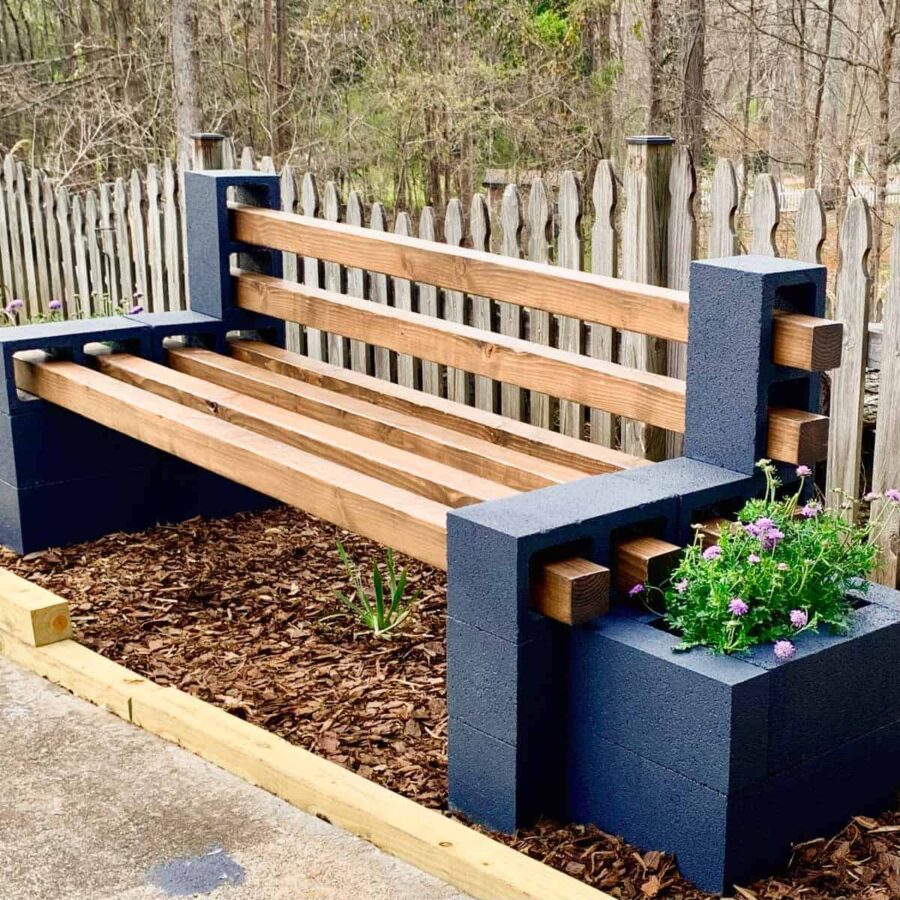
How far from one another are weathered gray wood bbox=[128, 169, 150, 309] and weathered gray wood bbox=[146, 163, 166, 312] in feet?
0.13

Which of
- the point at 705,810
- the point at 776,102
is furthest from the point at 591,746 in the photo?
the point at 776,102

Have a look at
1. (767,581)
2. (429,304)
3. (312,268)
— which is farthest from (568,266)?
(767,581)

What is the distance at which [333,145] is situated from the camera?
46.1 ft

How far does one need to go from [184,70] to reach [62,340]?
811 centimetres

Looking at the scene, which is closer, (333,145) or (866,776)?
(866,776)

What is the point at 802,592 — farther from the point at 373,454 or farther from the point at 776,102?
the point at 776,102

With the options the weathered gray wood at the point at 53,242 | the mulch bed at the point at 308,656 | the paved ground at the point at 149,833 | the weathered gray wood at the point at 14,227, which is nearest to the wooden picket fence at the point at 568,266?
the weathered gray wood at the point at 53,242

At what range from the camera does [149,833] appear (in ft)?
10.3

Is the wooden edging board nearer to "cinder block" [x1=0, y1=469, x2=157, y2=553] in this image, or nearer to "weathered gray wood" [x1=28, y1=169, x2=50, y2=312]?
"cinder block" [x1=0, y1=469, x2=157, y2=553]

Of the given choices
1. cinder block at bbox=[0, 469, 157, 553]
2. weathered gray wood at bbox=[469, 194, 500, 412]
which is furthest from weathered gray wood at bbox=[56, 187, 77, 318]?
weathered gray wood at bbox=[469, 194, 500, 412]

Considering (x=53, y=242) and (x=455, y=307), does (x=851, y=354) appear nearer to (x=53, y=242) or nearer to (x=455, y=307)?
(x=455, y=307)

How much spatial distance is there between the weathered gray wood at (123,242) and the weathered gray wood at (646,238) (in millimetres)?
3627

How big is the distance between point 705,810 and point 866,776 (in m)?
0.54

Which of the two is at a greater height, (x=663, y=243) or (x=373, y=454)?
(x=663, y=243)
